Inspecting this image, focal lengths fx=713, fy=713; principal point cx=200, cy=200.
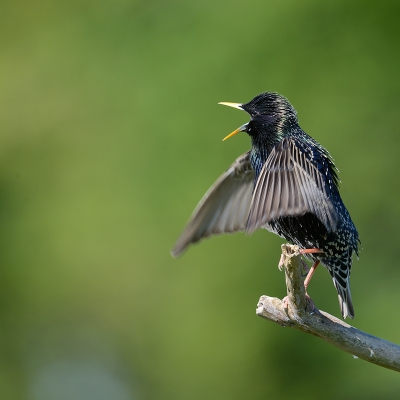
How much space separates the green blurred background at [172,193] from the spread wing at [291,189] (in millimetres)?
3211

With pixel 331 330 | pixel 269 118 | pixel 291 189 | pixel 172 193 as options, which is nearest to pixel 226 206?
pixel 269 118

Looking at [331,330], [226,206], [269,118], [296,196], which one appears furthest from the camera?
[226,206]

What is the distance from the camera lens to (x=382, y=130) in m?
9.23

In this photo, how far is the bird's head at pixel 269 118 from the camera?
5301mm

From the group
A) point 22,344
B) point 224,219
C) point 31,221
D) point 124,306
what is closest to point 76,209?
point 31,221

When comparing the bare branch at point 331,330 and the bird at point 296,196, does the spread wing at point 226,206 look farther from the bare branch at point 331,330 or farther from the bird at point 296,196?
the bare branch at point 331,330

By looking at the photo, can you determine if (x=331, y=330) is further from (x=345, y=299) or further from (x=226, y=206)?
(x=226, y=206)

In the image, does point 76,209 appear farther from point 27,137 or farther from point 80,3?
point 80,3

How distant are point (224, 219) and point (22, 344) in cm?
497

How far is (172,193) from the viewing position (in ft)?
28.3

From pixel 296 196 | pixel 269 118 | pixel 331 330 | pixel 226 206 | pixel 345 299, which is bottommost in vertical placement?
pixel 331 330

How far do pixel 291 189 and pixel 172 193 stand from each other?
13.3 feet

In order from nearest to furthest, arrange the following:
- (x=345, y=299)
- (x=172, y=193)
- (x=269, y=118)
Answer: (x=345, y=299) < (x=269, y=118) < (x=172, y=193)

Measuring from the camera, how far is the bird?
4652mm
